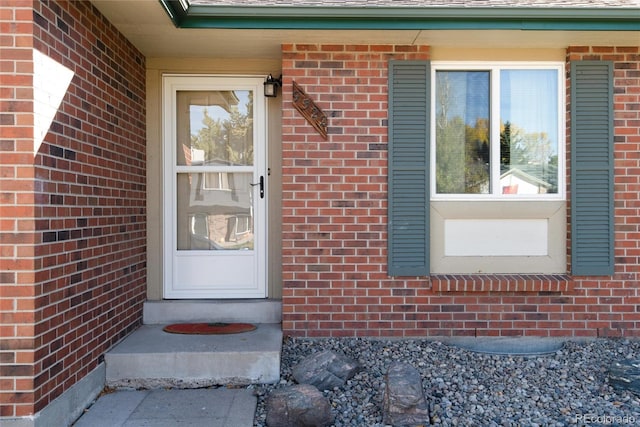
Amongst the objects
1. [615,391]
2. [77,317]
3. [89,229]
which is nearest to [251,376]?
[77,317]

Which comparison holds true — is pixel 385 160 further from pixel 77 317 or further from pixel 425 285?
pixel 77 317

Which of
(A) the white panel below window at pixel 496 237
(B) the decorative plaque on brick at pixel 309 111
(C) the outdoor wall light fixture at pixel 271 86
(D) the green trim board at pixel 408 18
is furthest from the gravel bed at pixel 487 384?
(D) the green trim board at pixel 408 18

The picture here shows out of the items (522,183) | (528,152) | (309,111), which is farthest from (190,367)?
(528,152)

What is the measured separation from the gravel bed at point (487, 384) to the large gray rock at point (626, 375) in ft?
0.18

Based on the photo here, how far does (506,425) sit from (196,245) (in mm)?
3338

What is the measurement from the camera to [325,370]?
11.9 feet

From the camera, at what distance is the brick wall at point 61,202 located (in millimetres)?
2840

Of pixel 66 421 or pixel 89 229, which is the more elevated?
pixel 89 229

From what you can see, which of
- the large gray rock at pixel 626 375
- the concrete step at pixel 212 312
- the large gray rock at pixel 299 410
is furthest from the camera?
the concrete step at pixel 212 312

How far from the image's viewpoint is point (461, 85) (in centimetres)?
457

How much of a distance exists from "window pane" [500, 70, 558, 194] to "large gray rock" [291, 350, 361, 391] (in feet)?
7.72

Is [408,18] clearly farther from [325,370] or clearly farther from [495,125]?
[325,370]

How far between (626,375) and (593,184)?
69.7 inches

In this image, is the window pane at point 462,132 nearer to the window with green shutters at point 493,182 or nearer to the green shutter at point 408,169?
the window with green shutters at point 493,182
